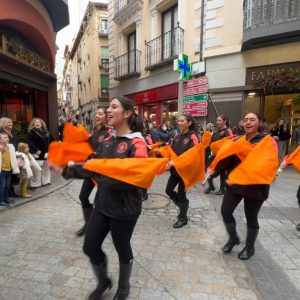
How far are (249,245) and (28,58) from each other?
9.34 m

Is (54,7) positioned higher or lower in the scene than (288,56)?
higher

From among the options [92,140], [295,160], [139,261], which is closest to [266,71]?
[295,160]

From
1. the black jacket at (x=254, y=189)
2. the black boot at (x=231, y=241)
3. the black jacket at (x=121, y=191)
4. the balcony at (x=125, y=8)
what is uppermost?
the balcony at (x=125, y=8)

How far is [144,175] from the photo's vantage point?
2186 mm

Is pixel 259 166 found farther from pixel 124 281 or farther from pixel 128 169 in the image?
pixel 124 281

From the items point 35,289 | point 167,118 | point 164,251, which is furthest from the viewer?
point 167,118

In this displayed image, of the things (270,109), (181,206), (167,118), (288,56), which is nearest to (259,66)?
(288,56)

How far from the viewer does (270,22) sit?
9312 millimetres

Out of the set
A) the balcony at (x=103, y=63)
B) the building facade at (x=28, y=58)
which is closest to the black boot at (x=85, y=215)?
the building facade at (x=28, y=58)

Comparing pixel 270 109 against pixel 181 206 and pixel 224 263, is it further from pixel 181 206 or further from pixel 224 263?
pixel 224 263

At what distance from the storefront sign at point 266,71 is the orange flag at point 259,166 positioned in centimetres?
752

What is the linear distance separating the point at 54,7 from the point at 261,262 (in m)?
10.8

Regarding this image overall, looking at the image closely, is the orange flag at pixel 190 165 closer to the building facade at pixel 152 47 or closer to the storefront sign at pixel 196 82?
the storefront sign at pixel 196 82

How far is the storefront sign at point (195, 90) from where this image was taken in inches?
441
